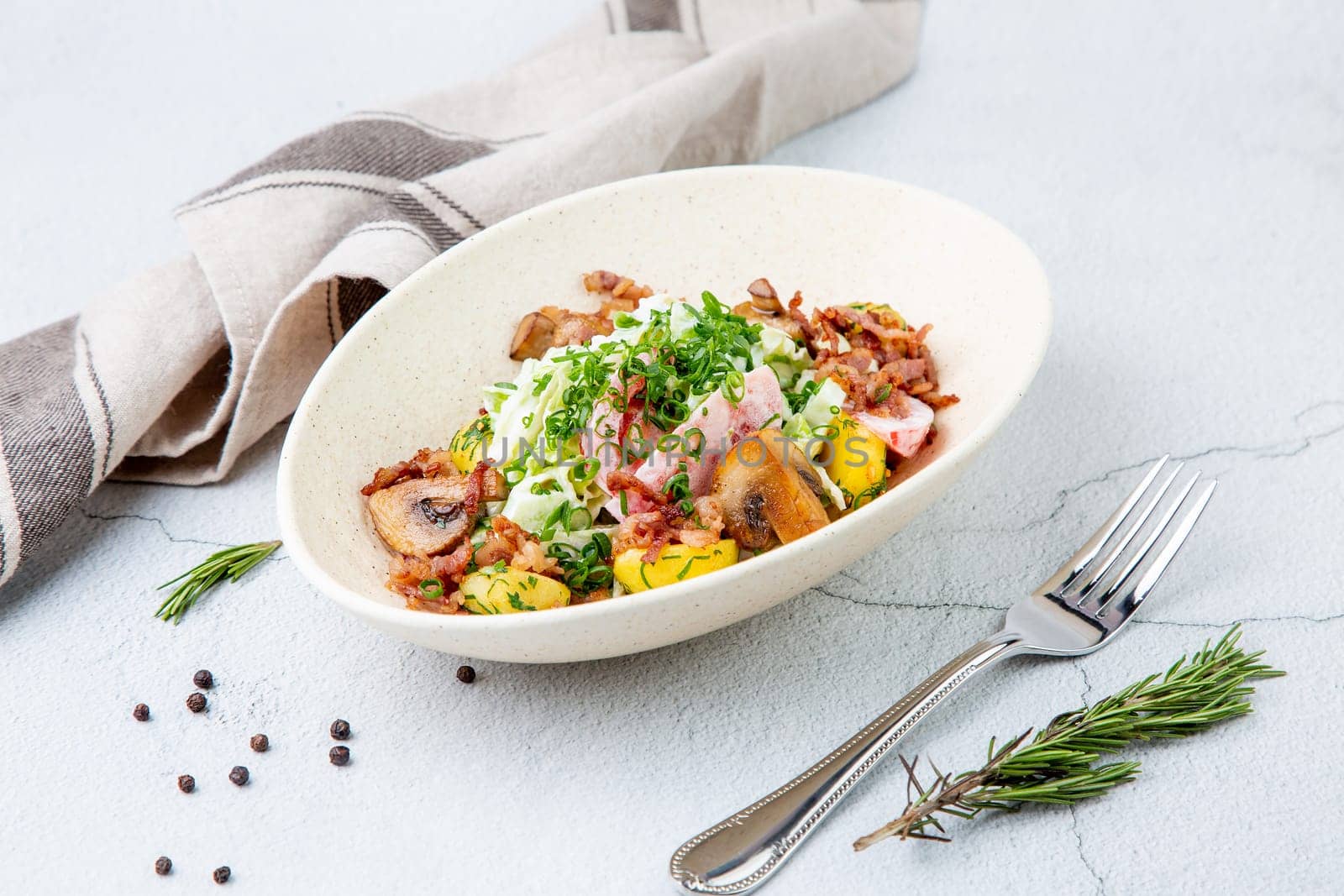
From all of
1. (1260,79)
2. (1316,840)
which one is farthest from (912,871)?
(1260,79)

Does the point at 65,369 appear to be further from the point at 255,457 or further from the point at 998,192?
the point at 998,192

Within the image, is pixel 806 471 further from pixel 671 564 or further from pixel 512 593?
pixel 512 593

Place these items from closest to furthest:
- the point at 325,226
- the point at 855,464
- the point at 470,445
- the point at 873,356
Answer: the point at 855,464
the point at 470,445
the point at 873,356
the point at 325,226

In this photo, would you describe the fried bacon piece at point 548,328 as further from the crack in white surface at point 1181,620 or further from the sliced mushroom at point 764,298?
the crack in white surface at point 1181,620

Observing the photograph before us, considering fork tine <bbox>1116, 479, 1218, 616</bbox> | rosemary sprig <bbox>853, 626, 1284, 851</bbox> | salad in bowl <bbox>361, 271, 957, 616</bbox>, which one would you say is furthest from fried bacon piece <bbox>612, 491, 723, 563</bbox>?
fork tine <bbox>1116, 479, 1218, 616</bbox>

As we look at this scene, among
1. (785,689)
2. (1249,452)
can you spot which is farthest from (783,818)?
(1249,452)
